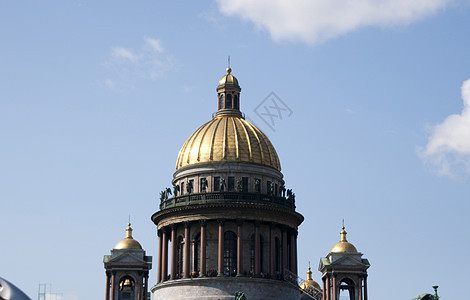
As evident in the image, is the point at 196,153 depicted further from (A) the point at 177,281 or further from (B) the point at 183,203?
(A) the point at 177,281

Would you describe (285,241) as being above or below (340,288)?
above

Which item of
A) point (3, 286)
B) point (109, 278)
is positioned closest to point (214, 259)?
point (109, 278)

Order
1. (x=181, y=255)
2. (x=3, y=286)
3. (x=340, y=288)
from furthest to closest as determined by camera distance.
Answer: (x=181, y=255) < (x=340, y=288) < (x=3, y=286)

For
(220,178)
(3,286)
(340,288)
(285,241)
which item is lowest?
(3,286)

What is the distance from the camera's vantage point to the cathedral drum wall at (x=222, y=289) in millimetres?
94312

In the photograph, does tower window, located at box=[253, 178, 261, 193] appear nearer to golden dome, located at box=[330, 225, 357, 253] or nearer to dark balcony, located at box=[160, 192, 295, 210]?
dark balcony, located at box=[160, 192, 295, 210]

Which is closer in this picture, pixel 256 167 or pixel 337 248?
pixel 337 248

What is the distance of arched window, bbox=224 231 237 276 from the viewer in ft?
317

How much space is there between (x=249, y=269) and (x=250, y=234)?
369 cm

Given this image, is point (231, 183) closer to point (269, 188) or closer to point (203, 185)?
point (203, 185)

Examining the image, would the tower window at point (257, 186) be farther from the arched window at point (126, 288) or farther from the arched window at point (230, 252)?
the arched window at point (126, 288)

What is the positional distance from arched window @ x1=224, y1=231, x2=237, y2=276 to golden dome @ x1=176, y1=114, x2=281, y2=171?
8.26 m

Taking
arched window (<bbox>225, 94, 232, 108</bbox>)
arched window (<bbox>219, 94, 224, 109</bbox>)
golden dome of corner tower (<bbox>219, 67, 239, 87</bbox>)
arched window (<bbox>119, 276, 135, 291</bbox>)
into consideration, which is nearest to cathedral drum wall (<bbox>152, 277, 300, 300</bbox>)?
arched window (<bbox>119, 276, 135, 291</bbox>)

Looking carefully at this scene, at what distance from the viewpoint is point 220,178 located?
99.6 m
